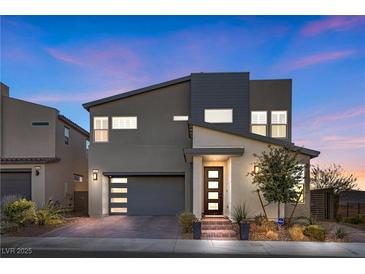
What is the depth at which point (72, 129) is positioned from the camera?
19297 millimetres

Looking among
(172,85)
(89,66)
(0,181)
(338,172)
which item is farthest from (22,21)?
(338,172)

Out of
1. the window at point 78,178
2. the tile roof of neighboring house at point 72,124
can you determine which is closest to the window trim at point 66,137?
the tile roof of neighboring house at point 72,124

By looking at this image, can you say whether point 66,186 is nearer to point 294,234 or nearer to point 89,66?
point 89,66

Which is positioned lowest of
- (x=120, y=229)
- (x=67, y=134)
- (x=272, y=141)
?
(x=120, y=229)

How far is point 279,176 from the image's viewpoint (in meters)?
10.4

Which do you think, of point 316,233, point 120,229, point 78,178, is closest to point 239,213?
point 316,233

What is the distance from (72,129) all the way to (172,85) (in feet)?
27.1

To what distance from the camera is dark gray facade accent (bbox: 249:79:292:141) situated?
1562 cm

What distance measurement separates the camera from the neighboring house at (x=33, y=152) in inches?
615

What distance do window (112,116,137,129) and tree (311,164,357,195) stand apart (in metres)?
13.6

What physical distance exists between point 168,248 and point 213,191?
5.57 meters

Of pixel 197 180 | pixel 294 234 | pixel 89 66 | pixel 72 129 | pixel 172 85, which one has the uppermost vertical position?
pixel 89 66

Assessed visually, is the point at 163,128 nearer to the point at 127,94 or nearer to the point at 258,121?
the point at 127,94

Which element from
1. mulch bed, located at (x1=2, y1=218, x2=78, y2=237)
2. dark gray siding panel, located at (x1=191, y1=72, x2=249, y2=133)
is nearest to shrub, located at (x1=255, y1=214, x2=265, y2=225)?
dark gray siding panel, located at (x1=191, y1=72, x2=249, y2=133)
